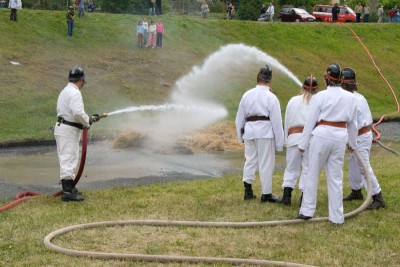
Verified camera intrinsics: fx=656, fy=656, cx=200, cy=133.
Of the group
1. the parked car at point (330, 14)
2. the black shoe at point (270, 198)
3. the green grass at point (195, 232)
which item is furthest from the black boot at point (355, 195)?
the parked car at point (330, 14)

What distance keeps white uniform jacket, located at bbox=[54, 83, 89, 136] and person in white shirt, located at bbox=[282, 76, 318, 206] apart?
3220 millimetres

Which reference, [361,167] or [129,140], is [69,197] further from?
[129,140]

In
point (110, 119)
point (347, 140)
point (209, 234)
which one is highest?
point (347, 140)

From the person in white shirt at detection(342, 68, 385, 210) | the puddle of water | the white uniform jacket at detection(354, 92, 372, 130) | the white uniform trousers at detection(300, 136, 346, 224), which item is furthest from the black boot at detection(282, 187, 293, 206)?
the puddle of water

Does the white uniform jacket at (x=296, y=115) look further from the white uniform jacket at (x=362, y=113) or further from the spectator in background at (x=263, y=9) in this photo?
the spectator in background at (x=263, y=9)

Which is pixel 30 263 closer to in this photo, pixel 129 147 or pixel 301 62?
pixel 129 147

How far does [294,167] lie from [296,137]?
0.47 meters

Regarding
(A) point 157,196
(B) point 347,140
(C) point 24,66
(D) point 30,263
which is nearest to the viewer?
(D) point 30,263

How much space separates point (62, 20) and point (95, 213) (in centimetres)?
2564

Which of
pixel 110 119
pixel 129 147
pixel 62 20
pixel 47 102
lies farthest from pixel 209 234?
pixel 62 20

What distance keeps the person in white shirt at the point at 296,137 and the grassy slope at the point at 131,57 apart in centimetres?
1003

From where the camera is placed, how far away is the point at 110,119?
22.0 meters

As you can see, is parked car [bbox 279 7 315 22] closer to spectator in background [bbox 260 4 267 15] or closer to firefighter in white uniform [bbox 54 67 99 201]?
spectator in background [bbox 260 4 267 15]

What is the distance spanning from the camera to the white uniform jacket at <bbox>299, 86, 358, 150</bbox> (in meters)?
8.75
